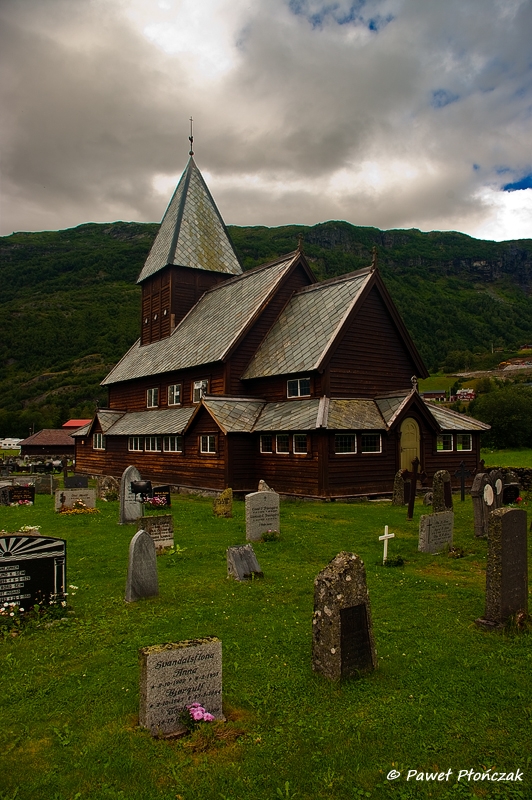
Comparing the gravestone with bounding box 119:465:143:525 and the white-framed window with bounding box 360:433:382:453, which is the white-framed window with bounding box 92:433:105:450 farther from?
the gravestone with bounding box 119:465:143:525

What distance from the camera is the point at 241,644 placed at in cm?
711

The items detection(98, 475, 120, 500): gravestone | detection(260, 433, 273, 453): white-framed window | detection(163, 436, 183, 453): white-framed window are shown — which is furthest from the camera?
detection(163, 436, 183, 453): white-framed window

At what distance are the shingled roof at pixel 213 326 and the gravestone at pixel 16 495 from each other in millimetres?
10475

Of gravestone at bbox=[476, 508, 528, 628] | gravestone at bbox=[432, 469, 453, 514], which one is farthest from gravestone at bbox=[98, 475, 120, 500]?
gravestone at bbox=[476, 508, 528, 628]

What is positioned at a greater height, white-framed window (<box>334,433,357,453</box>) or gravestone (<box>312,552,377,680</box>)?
white-framed window (<box>334,433,357,453</box>)

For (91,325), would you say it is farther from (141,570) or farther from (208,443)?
(141,570)

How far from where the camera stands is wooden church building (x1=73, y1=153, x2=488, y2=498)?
23.2 m

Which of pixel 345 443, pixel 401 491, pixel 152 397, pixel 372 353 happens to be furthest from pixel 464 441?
pixel 152 397

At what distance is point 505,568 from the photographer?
24.3 ft

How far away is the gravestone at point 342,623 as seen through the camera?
6.07m

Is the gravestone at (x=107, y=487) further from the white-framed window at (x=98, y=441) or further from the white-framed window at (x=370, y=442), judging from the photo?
the white-framed window at (x=98, y=441)

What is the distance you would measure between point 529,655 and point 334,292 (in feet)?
73.6

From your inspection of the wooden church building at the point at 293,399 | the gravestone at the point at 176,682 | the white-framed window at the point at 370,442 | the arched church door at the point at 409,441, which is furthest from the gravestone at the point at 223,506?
the gravestone at the point at 176,682

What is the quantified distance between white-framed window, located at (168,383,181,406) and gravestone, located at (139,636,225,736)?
26.8 m
